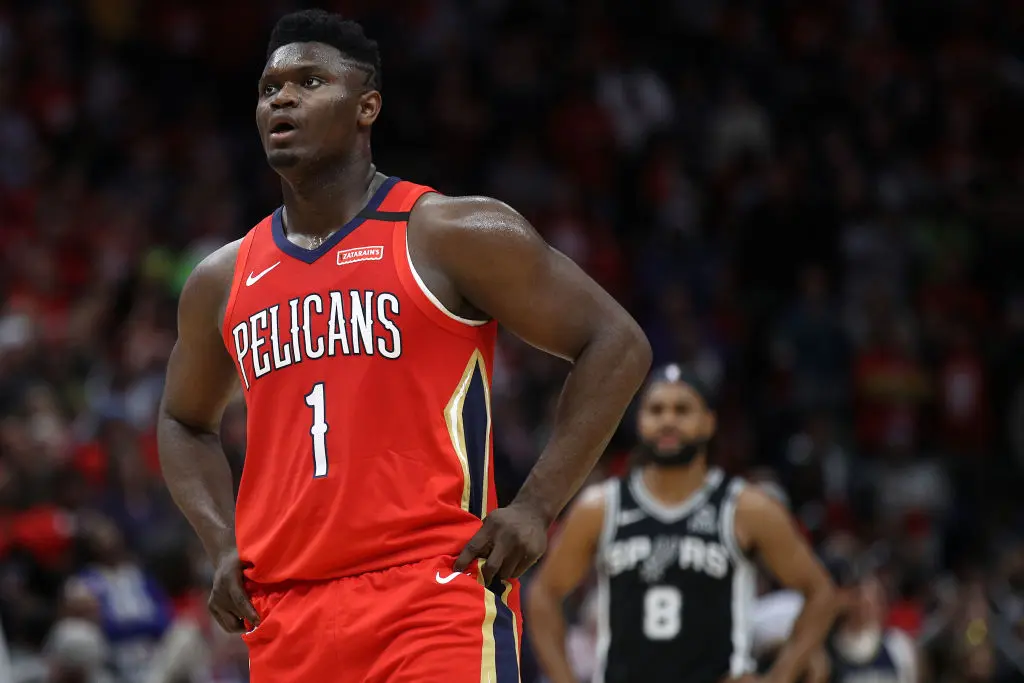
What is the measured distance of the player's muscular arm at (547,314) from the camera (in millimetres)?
4195

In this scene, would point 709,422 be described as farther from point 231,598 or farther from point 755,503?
point 231,598

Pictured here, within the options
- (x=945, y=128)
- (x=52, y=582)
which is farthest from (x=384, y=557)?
(x=945, y=128)

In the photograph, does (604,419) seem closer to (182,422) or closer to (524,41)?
(182,422)

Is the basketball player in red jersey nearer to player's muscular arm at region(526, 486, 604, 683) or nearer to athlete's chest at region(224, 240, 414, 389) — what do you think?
athlete's chest at region(224, 240, 414, 389)

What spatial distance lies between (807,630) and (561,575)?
1.13 metres

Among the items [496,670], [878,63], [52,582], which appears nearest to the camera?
[496,670]

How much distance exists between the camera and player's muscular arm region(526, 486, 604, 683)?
7.45 metres

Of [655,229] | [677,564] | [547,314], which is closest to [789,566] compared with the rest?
[677,564]

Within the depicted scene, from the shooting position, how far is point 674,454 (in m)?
7.37

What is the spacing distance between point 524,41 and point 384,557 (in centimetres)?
1377

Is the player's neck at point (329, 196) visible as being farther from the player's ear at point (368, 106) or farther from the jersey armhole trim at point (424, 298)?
the jersey armhole trim at point (424, 298)

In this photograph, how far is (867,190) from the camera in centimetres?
1659

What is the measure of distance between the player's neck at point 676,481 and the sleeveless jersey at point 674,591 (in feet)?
0.11

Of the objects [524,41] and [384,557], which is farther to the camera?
[524,41]
